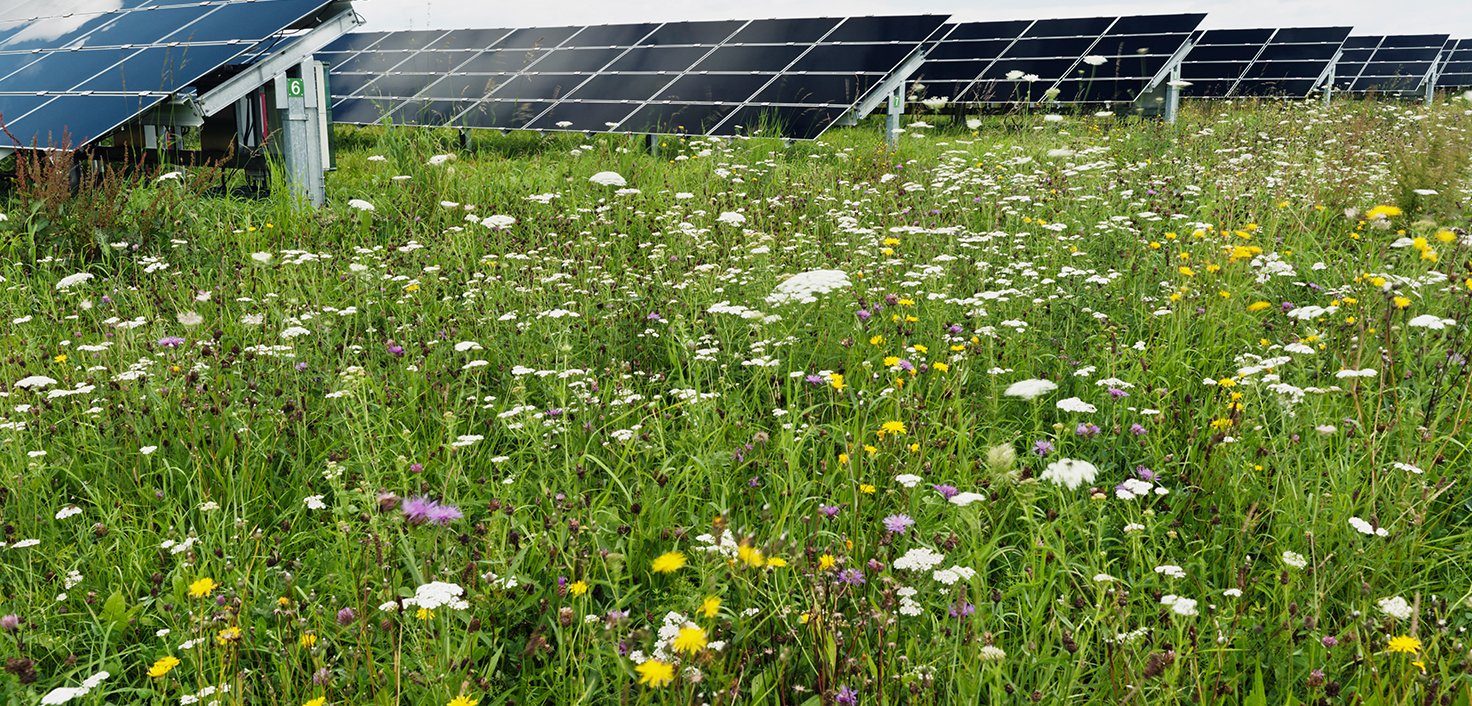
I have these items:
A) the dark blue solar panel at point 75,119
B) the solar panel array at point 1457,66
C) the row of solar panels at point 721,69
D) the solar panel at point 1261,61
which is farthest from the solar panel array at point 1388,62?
the dark blue solar panel at point 75,119

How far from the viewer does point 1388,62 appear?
985 inches

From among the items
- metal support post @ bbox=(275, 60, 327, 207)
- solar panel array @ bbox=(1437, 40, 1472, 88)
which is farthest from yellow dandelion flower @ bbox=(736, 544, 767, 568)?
solar panel array @ bbox=(1437, 40, 1472, 88)

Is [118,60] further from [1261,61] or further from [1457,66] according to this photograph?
[1457,66]

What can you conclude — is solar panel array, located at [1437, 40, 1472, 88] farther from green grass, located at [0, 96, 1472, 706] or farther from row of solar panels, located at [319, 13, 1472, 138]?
green grass, located at [0, 96, 1472, 706]

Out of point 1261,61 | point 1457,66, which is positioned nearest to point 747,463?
point 1261,61

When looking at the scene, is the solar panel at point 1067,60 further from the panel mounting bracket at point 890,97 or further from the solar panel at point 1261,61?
the solar panel at point 1261,61

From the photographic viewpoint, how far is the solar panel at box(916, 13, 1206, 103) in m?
13.6

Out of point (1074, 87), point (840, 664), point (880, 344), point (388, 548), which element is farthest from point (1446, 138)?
point (1074, 87)

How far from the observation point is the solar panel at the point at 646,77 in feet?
31.7

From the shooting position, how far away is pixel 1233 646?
1967 millimetres

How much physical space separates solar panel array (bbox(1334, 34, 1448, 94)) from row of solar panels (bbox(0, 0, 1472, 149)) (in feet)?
17.5

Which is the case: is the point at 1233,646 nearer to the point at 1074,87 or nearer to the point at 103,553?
the point at 103,553

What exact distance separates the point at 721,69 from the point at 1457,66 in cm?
3819

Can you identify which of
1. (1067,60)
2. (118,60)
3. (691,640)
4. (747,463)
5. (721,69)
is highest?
(1067,60)
